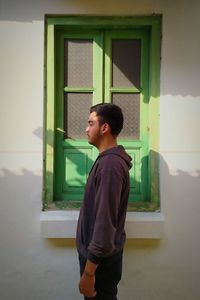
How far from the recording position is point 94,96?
3.29 meters

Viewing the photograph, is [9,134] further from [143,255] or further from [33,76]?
[143,255]

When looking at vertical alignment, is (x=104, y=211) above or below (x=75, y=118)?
below

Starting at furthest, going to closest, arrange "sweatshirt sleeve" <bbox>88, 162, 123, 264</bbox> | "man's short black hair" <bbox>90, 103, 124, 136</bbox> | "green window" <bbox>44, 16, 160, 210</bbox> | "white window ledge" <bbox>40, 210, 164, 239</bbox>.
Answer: "green window" <bbox>44, 16, 160, 210</bbox> → "white window ledge" <bbox>40, 210, 164, 239</bbox> → "man's short black hair" <bbox>90, 103, 124, 136</bbox> → "sweatshirt sleeve" <bbox>88, 162, 123, 264</bbox>

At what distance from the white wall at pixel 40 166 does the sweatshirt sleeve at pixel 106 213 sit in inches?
42.2

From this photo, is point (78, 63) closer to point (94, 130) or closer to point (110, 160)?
point (94, 130)

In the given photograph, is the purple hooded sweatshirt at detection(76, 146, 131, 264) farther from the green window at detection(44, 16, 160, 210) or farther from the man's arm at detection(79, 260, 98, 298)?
the green window at detection(44, 16, 160, 210)

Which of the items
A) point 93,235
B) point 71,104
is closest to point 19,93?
point 71,104

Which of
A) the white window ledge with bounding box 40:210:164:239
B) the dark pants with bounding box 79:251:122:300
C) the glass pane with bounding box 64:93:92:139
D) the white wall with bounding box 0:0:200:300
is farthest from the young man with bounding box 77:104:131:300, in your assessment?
the glass pane with bounding box 64:93:92:139

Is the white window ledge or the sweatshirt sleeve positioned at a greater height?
the sweatshirt sleeve

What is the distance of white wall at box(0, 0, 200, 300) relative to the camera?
123 inches

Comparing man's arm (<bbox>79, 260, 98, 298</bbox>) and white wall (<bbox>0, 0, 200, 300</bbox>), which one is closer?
man's arm (<bbox>79, 260, 98, 298</bbox>)

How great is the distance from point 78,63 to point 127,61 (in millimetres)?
424

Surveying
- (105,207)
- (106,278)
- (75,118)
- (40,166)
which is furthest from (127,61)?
(106,278)

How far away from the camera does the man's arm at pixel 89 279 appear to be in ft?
7.06
